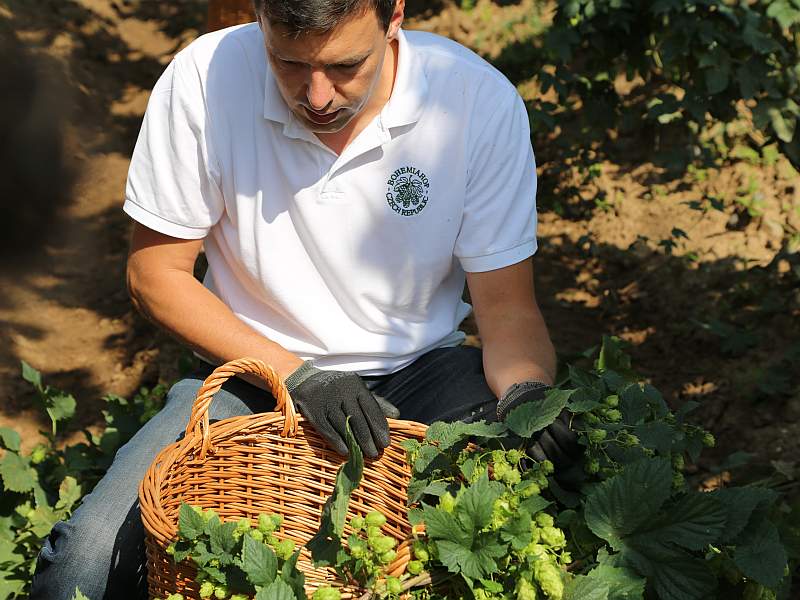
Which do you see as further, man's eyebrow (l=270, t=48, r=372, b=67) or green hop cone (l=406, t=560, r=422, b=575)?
man's eyebrow (l=270, t=48, r=372, b=67)

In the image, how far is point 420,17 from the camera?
6.22 m

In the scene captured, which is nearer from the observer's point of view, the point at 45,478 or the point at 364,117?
the point at 364,117

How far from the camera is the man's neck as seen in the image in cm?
228

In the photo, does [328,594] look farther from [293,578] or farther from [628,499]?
[628,499]

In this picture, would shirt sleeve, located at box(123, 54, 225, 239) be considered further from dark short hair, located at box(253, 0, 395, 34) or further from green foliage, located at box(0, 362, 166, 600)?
green foliage, located at box(0, 362, 166, 600)

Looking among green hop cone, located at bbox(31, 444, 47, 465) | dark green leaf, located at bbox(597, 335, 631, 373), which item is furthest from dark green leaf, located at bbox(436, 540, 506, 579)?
green hop cone, located at bbox(31, 444, 47, 465)

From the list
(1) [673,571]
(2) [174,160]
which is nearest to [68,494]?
(2) [174,160]

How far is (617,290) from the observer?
425cm

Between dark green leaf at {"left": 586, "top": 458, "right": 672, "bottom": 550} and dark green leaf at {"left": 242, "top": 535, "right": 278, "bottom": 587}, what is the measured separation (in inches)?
21.7

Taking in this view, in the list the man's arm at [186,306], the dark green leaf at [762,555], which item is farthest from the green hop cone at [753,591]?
the man's arm at [186,306]

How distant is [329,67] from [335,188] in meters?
0.34

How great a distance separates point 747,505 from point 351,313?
103 centimetres

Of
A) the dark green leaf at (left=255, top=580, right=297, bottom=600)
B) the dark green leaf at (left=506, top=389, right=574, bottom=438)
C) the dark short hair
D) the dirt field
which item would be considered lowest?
the dirt field

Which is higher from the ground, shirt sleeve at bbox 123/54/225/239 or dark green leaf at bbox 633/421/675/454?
shirt sleeve at bbox 123/54/225/239
